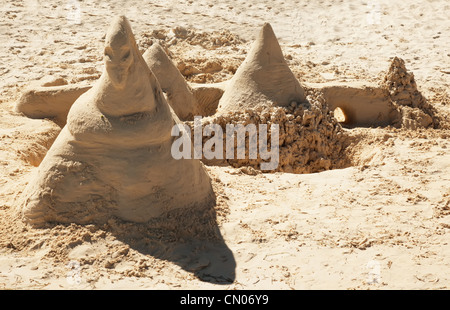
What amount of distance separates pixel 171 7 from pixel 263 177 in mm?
5882

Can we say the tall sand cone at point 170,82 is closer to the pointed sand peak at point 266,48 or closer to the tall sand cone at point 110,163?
the pointed sand peak at point 266,48

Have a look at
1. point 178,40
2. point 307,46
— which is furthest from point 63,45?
point 307,46

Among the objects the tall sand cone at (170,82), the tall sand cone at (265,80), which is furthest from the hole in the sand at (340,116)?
the tall sand cone at (170,82)

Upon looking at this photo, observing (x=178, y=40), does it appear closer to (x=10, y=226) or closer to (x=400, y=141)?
(x=400, y=141)

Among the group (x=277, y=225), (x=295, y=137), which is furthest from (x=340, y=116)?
(x=277, y=225)

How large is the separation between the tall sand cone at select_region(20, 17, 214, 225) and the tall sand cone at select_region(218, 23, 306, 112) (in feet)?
6.02

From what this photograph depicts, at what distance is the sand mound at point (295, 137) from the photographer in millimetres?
5078

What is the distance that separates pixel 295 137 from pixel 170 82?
144cm

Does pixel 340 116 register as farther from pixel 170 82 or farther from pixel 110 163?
pixel 110 163

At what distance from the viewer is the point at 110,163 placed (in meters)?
3.46

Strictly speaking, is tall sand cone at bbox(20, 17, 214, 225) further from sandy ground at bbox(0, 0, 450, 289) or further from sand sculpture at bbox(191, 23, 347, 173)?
sand sculpture at bbox(191, 23, 347, 173)

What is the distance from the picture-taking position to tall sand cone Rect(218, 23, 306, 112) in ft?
17.2

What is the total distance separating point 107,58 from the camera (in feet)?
10.7

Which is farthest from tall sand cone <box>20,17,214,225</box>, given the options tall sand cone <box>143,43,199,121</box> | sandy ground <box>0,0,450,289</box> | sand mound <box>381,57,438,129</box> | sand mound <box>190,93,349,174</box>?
sand mound <box>381,57,438,129</box>
